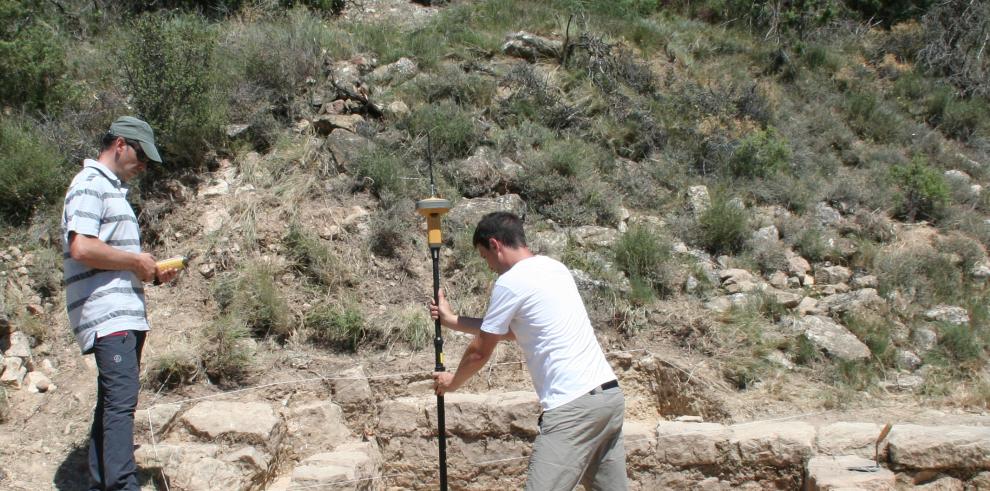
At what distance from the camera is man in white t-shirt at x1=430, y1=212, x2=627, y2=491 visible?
3.22 meters

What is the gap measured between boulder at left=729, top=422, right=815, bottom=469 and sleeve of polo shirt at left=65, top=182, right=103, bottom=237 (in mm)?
3736

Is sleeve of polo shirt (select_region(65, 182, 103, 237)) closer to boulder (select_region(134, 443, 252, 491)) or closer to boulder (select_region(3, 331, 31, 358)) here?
boulder (select_region(134, 443, 252, 491))

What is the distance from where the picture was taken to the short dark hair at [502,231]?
3.45 metres

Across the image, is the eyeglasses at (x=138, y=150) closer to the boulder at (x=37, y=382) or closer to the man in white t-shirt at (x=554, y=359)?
the man in white t-shirt at (x=554, y=359)

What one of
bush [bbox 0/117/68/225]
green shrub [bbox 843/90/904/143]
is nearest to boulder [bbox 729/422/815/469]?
bush [bbox 0/117/68/225]

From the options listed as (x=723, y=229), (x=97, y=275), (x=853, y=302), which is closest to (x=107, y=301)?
(x=97, y=275)

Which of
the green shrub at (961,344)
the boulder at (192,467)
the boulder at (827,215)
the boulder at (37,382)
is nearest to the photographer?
the boulder at (192,467)

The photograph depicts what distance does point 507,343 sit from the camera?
5770mm

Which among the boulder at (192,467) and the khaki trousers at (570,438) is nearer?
the khaki trousers at (570,438)

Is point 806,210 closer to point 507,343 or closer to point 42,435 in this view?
point 507,343

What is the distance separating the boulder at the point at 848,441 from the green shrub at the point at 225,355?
3.85 m

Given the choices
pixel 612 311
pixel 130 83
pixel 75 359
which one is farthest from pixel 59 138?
pixel 612 311

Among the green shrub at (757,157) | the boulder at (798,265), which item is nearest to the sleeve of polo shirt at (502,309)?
the boulder at (798,265)

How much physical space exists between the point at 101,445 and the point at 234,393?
1508 mm
